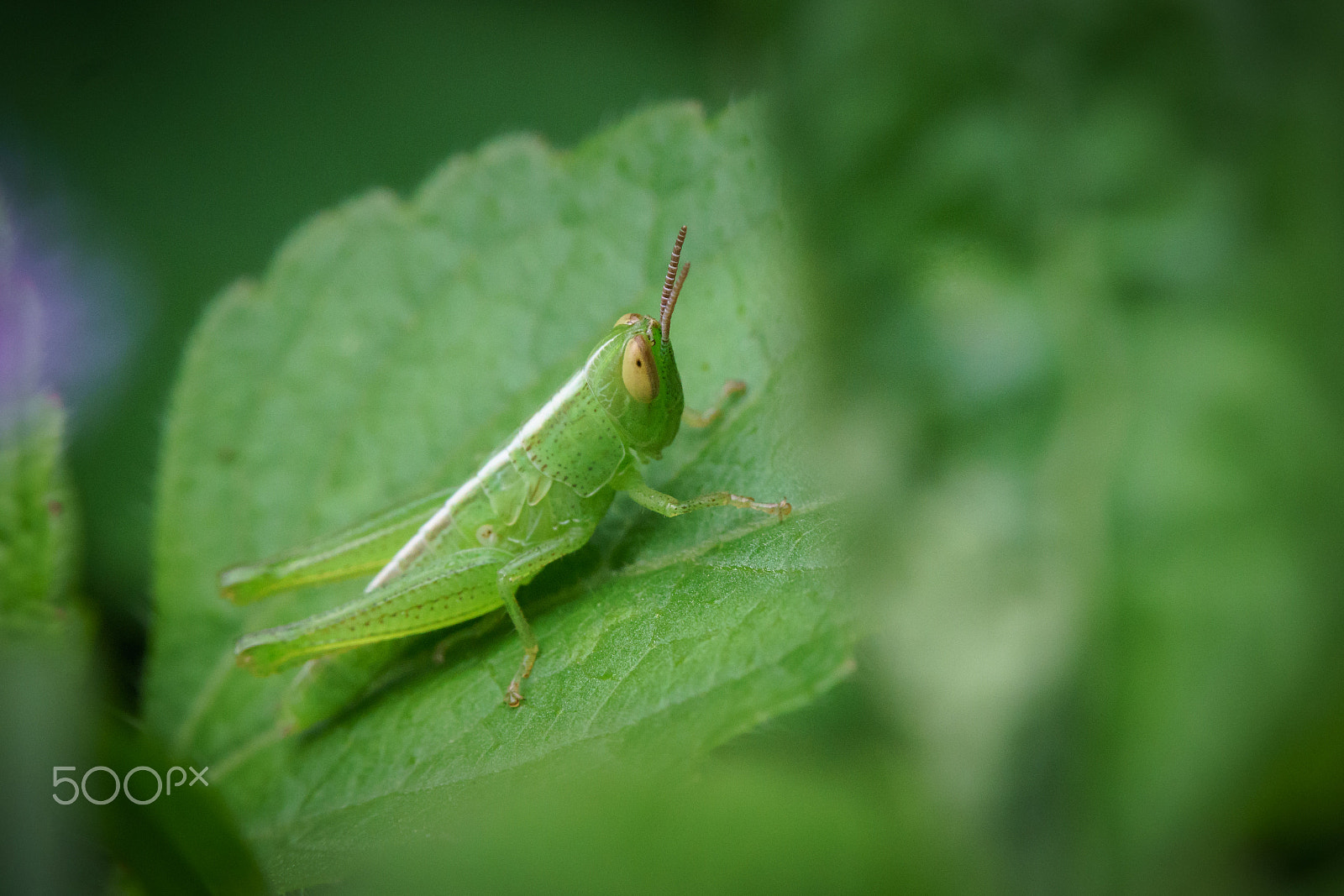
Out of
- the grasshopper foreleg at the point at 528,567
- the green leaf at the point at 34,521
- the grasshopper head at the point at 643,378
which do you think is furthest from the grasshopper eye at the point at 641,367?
the green leaf at the point at 34,521

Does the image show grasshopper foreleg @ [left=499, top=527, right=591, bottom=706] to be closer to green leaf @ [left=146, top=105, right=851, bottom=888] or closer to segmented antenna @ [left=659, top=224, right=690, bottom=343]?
green leaf @ [left=146, top=105, right=851, bottom=888]

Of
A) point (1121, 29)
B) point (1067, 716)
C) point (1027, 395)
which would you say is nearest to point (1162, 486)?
point (1027, 395)

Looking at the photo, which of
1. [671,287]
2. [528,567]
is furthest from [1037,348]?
[528,567]

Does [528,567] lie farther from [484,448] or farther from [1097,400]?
[1097,400]

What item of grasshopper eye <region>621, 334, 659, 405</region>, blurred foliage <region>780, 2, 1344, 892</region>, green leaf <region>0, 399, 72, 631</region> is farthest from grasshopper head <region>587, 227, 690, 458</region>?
green leaf <region>0, 399, 72, 631</region>

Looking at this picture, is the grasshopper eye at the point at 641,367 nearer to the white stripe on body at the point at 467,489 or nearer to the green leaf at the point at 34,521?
the white stripe on body at the point at 467,489

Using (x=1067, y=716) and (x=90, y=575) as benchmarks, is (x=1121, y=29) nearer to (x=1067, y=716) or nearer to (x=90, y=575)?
(x=1067, y=716)
